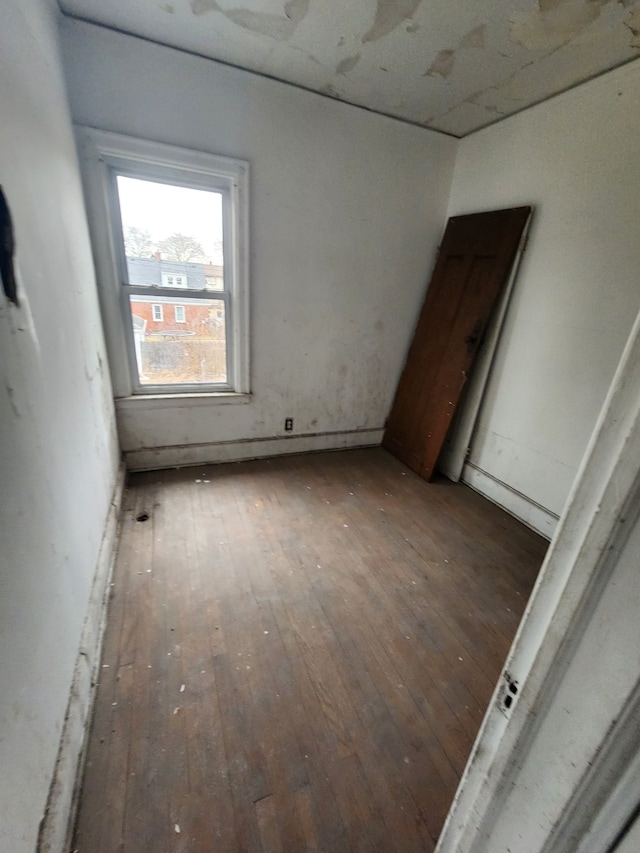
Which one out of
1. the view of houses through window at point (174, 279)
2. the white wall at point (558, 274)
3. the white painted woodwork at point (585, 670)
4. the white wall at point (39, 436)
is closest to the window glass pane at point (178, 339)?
the view of houses through window at point (174, 279)

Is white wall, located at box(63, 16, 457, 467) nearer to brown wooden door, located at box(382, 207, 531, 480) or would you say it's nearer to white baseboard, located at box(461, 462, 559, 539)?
brown wooden door, located at box(382, 207, 531, 480)

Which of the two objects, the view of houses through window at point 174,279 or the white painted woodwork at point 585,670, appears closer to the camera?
the white painted woodwork at point 585,670

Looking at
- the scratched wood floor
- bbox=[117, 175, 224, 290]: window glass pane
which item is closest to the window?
bbox=[117, 175, 224, 290]: window glass pane

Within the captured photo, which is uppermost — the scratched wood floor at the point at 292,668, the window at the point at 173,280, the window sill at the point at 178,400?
the window at the point at 173,280

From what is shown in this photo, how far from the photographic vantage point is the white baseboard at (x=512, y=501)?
2.29 m

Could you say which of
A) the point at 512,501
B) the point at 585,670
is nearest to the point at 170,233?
the point at 585,670

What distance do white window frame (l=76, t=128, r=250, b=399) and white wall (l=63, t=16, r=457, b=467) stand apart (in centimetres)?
8

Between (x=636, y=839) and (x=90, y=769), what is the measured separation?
136 centimetres

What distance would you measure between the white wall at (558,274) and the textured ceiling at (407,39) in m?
0.20

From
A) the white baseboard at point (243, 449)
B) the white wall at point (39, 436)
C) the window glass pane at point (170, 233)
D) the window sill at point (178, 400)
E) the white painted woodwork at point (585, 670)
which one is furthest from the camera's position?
the white baseboard at point (243, 449)

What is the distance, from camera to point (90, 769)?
108 centimetres

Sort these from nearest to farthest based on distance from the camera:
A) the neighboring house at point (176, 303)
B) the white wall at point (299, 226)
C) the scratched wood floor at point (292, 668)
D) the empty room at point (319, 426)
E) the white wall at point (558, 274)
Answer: the empty room at point (319, 426) < the scratched wood floor at point (292, 668) < the white wall at point (558, 274) < the white wall at point (299, 226) < the neighboring house at point (176, 303)

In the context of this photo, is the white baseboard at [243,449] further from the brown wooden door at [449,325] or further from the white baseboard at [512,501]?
the white baseboard at [512,501]

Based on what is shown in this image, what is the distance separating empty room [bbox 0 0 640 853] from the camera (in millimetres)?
673
